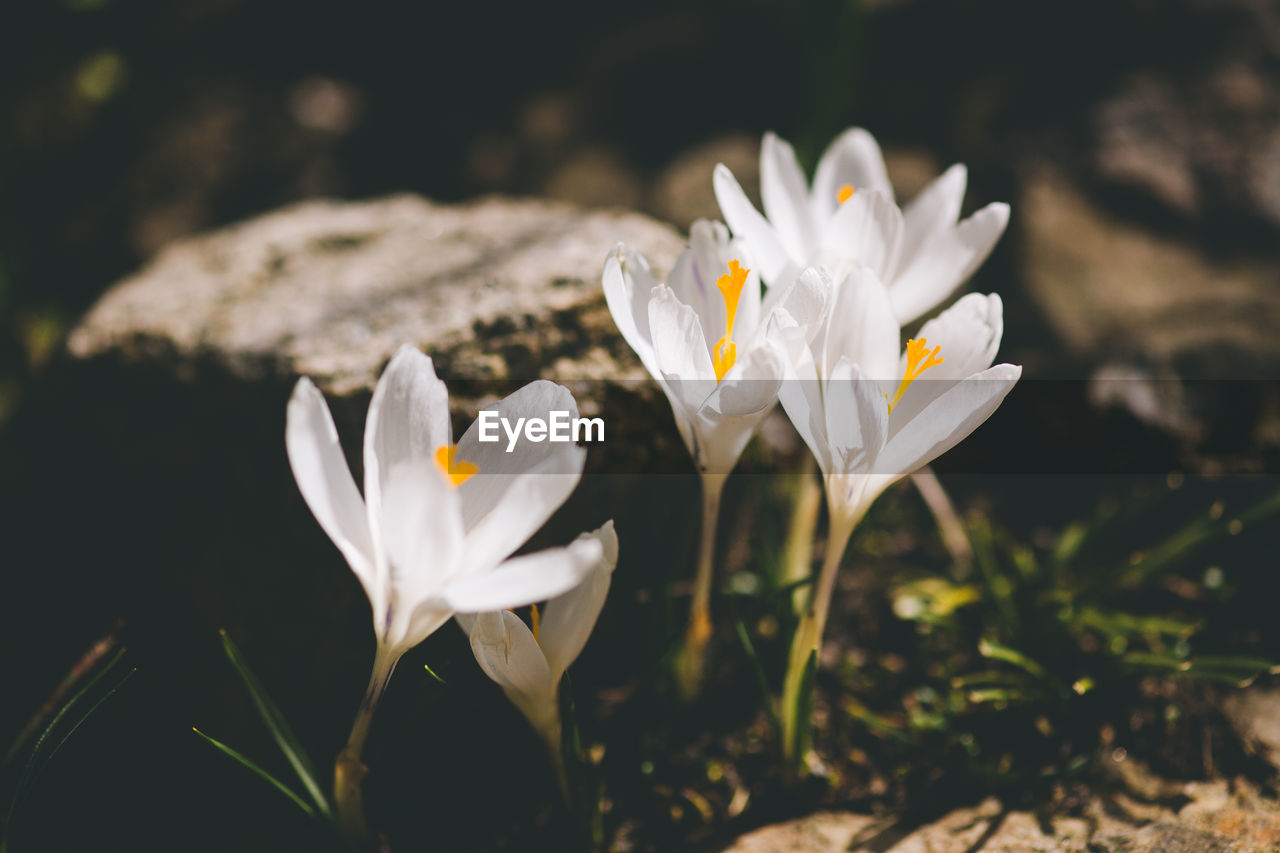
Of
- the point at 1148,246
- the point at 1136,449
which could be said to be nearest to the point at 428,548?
the point at 1136,449

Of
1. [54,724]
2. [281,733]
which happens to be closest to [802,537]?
[281,733]

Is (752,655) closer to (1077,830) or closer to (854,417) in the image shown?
(854,417)

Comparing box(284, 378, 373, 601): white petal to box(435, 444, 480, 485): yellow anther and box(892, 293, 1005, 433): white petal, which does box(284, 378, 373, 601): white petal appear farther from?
box(892, 293, 1005, 433): white petal

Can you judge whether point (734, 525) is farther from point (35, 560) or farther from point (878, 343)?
point (35, 560)

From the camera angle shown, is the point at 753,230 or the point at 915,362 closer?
the point at 915,362

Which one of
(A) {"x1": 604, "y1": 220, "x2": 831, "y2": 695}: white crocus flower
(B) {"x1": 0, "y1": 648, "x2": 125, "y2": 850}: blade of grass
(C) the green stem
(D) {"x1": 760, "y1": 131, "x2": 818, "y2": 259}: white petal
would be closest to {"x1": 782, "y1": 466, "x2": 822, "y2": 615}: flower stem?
(C) the green stem

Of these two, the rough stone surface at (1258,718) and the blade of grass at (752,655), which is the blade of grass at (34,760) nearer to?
the blade of grass at (752,655)
